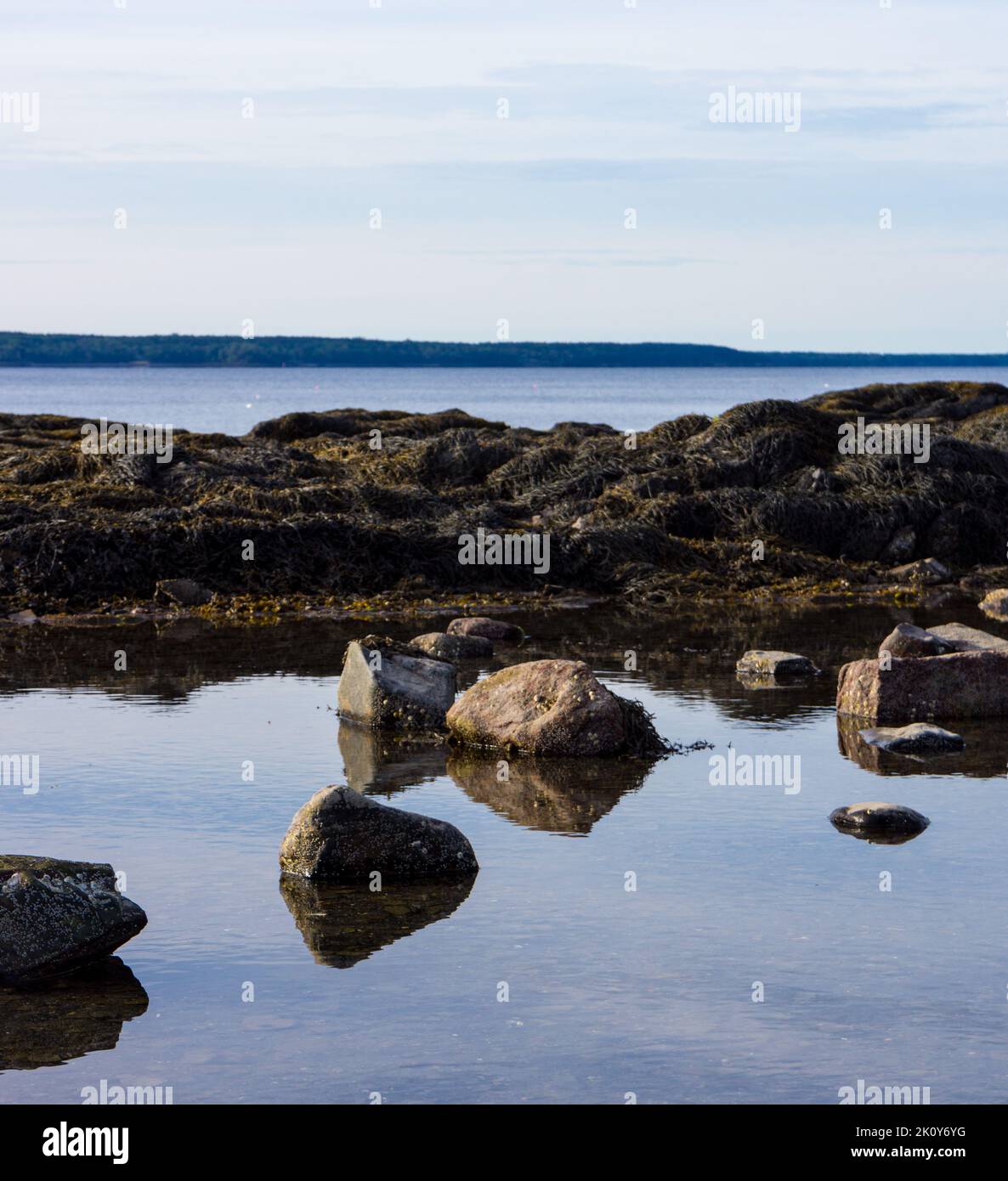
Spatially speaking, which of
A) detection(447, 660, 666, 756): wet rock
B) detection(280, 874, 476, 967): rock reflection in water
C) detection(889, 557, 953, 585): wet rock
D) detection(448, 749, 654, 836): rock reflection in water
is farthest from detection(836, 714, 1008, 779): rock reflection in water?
detection(889, 557, 953, 585): wet rock

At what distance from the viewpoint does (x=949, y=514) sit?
27375mm

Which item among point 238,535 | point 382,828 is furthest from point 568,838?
point 238,535

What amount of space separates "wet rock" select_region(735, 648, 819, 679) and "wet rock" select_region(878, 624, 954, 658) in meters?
0.78

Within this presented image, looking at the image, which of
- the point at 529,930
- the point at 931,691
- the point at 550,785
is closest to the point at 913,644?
the point at 931,691

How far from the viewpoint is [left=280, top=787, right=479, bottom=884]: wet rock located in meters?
9.27

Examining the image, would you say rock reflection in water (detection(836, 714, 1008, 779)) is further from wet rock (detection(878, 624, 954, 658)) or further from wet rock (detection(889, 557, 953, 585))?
wet rock (detection(889, 557, 953, 585))

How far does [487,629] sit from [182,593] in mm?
4865

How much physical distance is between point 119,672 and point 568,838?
299 inches

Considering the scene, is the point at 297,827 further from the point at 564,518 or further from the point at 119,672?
the point at 564,518

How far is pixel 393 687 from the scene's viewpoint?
1391 centimetres

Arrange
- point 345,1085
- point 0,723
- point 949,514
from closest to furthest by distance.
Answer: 1. point 345,1085
2. point 0,723
3. point 949,514

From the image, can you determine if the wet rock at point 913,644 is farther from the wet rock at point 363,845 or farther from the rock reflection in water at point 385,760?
the wet rock at point 363,845

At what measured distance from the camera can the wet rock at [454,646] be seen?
17.2m

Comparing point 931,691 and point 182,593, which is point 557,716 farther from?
point 182,593
